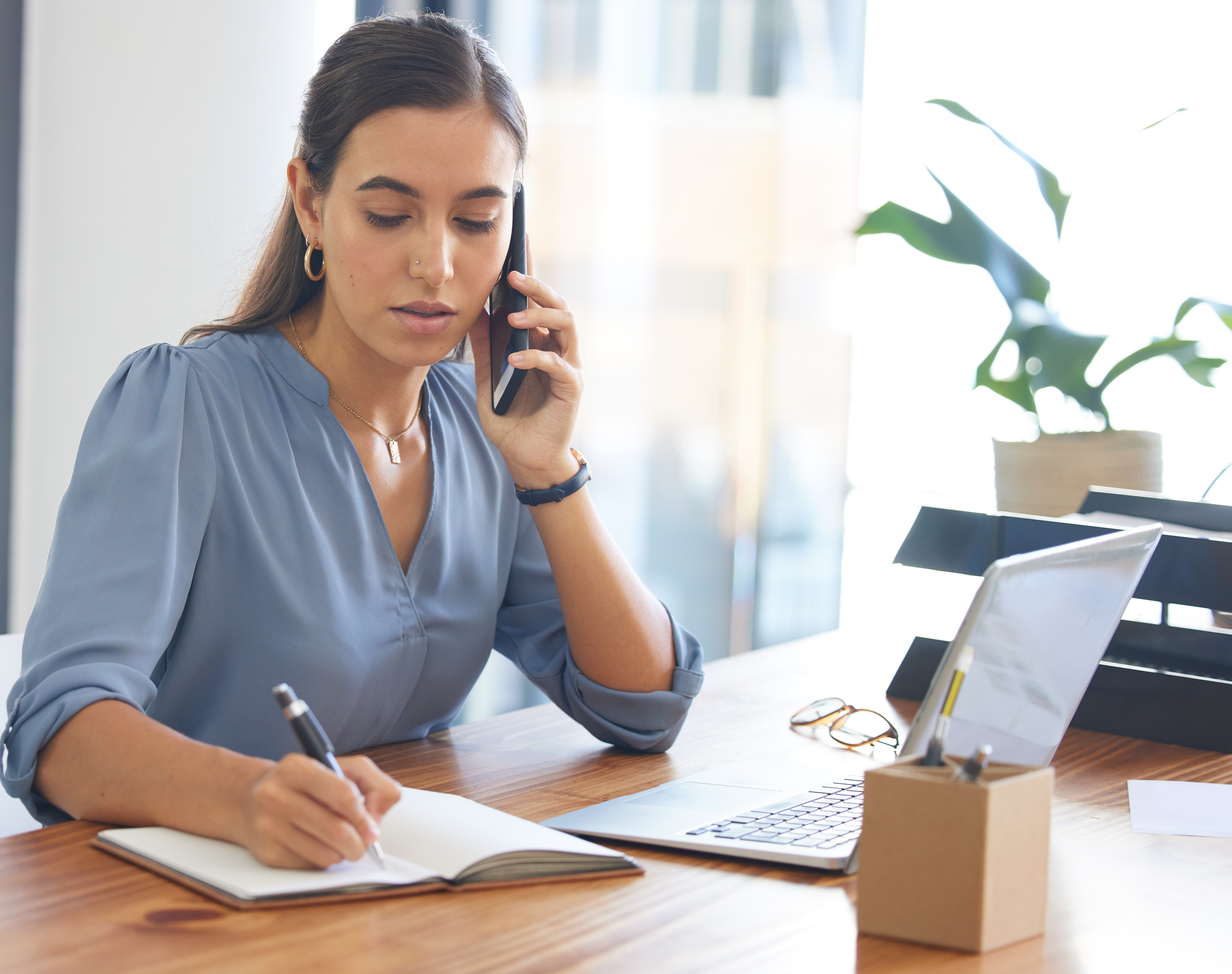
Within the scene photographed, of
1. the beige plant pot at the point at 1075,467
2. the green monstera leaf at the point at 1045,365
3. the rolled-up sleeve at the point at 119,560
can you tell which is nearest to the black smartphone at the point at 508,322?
the rolled-up sleeve at the point at 119,560

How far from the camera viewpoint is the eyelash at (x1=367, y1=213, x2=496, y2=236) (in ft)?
3.72

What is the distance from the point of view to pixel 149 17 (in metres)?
2.25

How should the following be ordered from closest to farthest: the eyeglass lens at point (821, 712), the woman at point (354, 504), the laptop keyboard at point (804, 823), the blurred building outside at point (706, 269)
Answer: the laptop keyboard at point (804, 823) → the woman at point (354, 504) → the eyeglass lens at point (821, 712) → the blurred building outside at point (706, 269)

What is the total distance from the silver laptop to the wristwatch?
33cm

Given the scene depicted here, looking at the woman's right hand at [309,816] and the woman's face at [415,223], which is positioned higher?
the woman's face at [415,223]

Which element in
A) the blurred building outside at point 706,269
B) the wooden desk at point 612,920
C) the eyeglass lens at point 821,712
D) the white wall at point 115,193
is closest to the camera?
the wooden desk at point 612,920

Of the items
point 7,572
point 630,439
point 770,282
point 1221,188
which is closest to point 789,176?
point 770,282

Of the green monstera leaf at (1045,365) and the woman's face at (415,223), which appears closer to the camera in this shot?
the woman's face at (415,223)

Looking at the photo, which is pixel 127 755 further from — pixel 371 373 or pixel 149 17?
pixel 149 17

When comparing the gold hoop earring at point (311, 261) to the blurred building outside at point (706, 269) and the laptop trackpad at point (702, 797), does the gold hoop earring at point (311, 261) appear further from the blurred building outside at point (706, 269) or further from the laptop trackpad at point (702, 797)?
the blurred building outside at point (706, 269)

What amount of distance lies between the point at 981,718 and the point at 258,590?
653mm

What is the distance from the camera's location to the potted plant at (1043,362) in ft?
6.87

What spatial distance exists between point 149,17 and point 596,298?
117 centimetres

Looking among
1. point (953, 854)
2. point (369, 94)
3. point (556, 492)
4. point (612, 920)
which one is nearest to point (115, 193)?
point (369, 94)
